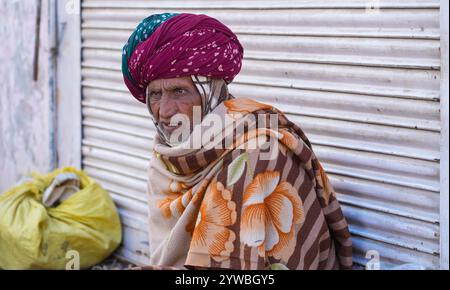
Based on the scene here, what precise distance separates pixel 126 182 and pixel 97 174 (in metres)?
0.37

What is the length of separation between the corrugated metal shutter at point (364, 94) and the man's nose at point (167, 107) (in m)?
0.75

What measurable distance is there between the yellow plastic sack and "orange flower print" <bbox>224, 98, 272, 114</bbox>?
73.6 inches

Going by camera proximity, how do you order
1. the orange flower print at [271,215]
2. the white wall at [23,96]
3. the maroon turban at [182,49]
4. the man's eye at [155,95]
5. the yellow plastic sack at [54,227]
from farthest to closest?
the white wall at [23,96] → the yellow plastic sack at [54,227] → the man's eye at [155,95] → the maroon turban at [182,49] → the orange flower print at [271,215]

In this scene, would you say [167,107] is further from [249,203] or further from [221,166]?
[249,203]

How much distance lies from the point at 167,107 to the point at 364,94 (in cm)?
84

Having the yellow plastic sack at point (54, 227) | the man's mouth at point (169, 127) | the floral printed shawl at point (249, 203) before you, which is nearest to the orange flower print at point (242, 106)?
the floral printed shawl at point (249, 203)

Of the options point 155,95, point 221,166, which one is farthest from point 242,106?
point 155,95

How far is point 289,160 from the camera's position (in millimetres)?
3143

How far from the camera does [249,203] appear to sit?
9.83ft

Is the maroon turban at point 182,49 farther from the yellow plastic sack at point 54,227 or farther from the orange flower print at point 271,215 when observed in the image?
the yellow plastic sack at point 54,227

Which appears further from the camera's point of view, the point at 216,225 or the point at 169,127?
the point at 169,127

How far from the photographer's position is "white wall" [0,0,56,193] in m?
5.58

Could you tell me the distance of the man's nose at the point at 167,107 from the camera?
3232 mm

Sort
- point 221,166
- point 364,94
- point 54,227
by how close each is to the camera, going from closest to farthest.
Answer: point 221,166 → point 364,94 → point 54,227
